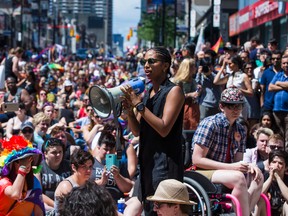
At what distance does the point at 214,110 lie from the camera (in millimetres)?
13266

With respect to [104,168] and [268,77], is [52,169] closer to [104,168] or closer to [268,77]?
[104,168]

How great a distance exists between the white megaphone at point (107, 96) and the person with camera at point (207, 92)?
692cm

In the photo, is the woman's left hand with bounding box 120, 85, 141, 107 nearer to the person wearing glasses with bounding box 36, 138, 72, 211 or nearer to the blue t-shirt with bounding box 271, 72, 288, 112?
the person wearing glasses with bounding box 36, 138, 72, 211

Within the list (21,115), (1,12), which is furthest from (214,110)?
(1,12)

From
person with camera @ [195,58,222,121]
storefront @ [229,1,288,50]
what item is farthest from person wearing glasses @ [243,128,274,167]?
storefront @ [229,1,288,50]

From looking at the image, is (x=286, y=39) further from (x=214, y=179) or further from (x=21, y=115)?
(x=214, y=179)

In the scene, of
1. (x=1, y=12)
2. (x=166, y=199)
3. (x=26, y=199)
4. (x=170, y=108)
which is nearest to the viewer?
(x=166, y=199)

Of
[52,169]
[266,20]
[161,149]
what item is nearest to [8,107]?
[161,149]

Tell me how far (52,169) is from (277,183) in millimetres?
2482

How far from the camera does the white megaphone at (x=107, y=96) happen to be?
239 inches

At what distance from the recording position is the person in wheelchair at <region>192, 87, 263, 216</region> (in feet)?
24.7

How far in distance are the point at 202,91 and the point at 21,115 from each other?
2.96 metres

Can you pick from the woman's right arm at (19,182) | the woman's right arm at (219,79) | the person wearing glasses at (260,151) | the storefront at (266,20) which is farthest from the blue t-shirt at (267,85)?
the storefront at (266,20)

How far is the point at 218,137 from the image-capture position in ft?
25.1
